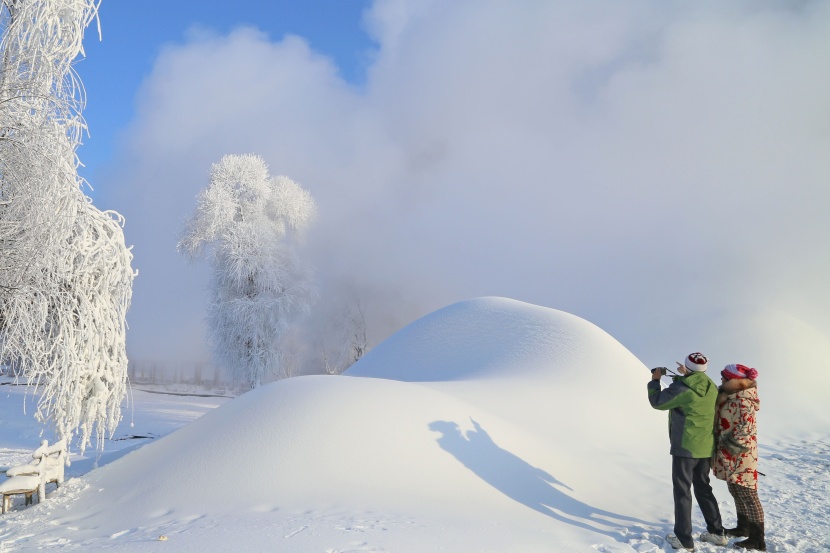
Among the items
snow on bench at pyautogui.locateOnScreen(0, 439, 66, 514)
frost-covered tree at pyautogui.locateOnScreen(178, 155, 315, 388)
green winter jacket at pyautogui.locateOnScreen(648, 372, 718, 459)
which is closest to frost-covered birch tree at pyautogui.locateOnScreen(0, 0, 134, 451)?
snow on bench at pyautogui.locateOnScreen(0, 439, 66, 514)

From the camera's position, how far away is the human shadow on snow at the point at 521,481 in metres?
5.70

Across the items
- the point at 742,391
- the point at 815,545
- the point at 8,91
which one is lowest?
the point at 815,545

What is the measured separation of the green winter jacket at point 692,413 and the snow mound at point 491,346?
6152 mm

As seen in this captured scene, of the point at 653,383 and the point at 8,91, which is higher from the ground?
the point at 8,91

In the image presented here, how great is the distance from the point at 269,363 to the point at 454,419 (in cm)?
1344

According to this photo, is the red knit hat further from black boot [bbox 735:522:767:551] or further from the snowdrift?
the snowdrift

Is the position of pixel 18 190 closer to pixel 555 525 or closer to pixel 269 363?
pixel 555 525

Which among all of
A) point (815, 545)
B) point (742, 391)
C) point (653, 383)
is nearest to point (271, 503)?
point (653, 383)

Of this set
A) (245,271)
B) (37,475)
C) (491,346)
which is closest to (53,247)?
(37,475)

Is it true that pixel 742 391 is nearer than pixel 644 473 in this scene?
Yes

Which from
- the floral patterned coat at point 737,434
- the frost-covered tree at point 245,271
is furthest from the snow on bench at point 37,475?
the frost-covered tree at point 245,271

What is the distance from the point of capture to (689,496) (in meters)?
5.04

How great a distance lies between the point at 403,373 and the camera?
46.3ft

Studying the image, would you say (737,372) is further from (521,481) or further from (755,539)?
(521,481)
